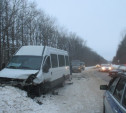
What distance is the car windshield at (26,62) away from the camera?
1245 centimetres

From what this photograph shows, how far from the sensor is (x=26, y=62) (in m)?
12.8

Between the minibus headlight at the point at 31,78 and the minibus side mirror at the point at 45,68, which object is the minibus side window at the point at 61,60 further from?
the minibus headlight at the point at 31,78

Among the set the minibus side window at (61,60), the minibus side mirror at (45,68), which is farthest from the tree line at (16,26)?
the minibus side mirror at (45,68)

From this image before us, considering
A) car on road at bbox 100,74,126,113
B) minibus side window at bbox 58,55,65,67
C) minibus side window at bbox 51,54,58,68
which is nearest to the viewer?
car on road at bbox 100,74,126,113

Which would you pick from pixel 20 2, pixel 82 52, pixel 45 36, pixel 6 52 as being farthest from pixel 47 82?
pixel 82 52

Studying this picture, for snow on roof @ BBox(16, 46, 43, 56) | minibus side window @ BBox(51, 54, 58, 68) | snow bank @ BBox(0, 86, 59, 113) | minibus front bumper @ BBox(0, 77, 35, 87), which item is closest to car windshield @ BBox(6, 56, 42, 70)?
snow on roof @ BBox(16, 46, 43, 56)

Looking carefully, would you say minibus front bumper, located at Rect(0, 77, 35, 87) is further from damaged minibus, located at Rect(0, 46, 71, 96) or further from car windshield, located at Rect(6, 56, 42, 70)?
car windshield, located at Rect(6, 56, 42, 70)

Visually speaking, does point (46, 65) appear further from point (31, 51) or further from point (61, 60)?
point (61, 60)

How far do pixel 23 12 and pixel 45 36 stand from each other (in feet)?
64.5

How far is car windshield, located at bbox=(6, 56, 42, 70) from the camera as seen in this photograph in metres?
12.4

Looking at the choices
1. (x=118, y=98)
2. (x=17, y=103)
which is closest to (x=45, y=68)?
(x=17, y=103)

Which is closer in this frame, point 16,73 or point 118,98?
point 118,98

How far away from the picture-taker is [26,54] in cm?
1327

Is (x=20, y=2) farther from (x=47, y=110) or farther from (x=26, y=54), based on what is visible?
(x=47, y=110)
